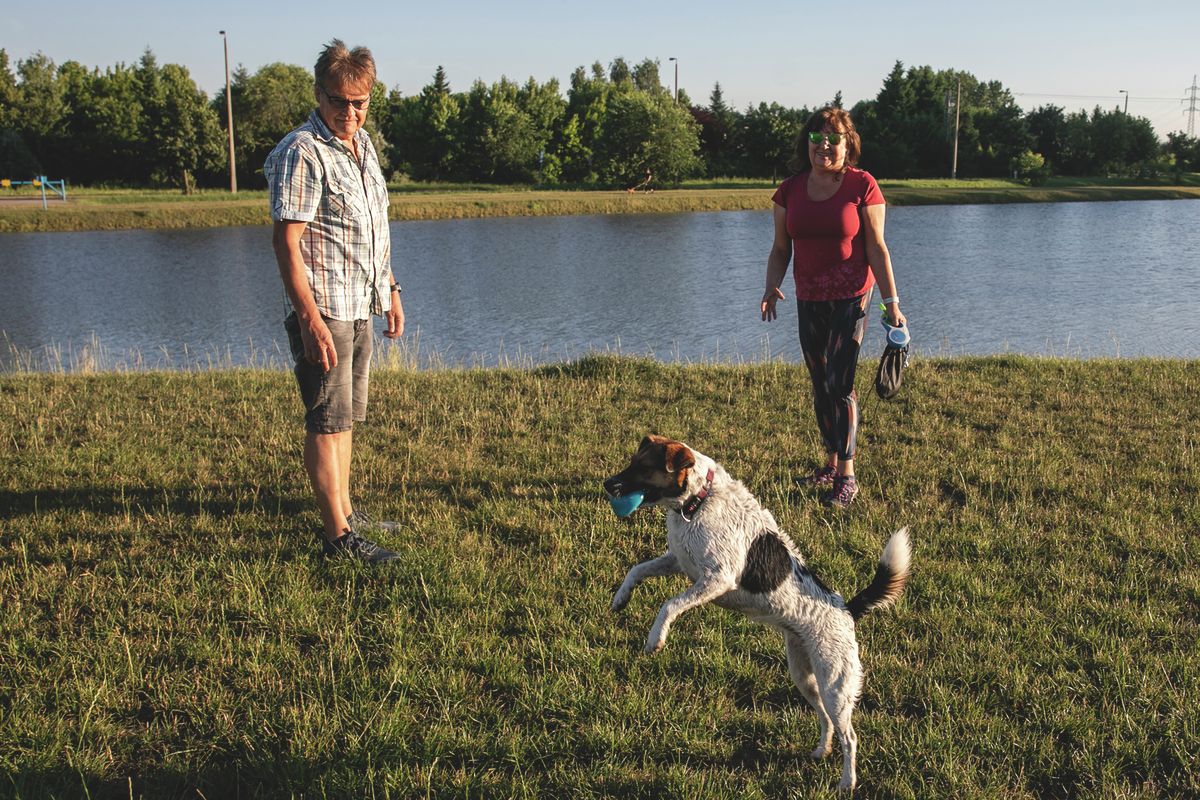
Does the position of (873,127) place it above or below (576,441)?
above

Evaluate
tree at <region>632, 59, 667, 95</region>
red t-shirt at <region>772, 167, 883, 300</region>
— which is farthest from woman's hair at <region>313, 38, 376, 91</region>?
tree at <region>632, 59, 667, 95</region>

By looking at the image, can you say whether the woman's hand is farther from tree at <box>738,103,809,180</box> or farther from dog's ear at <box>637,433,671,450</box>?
tree at <box>738,103,809,180</box>

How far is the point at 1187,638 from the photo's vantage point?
3693 millimetres

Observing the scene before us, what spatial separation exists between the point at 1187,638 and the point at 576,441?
3.91 m

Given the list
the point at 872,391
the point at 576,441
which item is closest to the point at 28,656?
the point at 576,441

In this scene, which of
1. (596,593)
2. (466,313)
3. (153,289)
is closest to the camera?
(596,593)

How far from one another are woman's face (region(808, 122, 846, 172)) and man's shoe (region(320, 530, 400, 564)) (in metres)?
3.20

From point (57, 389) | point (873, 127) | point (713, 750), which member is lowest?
point (713, 750)

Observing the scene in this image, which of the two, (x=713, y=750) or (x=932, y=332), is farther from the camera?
(x=932, y=332)

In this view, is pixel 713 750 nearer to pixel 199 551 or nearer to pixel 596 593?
pixel 596 593

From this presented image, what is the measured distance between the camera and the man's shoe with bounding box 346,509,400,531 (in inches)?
192

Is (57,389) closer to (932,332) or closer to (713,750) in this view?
(713,750)

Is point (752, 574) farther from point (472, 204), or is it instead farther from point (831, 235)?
point (472, 204)

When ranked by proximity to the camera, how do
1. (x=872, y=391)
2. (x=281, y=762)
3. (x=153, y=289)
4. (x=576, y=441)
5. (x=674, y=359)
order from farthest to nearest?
(x=153, y=289)
(x=674, y=359)
(x=872, y=391)
(x=576, y=441)
(x=281, y=762)
